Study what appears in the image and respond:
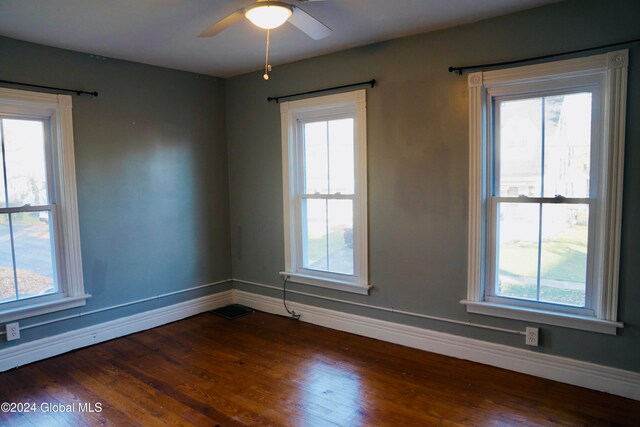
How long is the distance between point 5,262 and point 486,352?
365cm

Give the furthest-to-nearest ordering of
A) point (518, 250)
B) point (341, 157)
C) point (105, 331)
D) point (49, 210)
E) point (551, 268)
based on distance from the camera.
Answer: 1. point (341, 157)
2. point (105, 331)
3. point (49, 210)
4. point (518, 250)
5. point (551, 268)

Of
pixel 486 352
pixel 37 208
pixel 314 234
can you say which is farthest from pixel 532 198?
pixel 37 208

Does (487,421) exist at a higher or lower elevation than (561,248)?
lower

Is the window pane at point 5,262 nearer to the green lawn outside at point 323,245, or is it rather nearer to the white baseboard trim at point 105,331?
the white baseboard trim at point 105,331

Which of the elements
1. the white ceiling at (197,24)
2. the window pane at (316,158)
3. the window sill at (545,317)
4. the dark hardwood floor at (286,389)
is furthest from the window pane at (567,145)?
the window pane at (316,158)

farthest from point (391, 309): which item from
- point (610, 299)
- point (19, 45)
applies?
point (19, 45)

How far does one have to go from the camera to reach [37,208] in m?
3.20

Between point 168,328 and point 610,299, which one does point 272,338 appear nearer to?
point 168,328

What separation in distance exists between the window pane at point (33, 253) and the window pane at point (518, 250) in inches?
139

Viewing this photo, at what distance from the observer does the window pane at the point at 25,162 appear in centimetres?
306

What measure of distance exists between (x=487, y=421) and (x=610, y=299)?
1.09 metres

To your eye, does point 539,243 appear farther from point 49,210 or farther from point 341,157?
point 49,210

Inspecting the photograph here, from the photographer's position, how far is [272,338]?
355cm

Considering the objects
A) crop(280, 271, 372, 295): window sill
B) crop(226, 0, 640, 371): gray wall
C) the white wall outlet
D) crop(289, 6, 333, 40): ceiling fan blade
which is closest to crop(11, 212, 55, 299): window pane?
the white wall outlet
